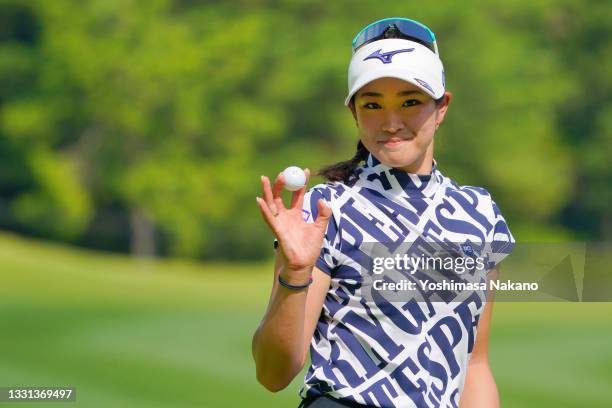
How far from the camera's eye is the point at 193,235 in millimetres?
42562

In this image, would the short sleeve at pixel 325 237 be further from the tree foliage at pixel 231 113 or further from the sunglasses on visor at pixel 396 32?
the tree foliage at pixel 231 113

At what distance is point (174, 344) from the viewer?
16578mm

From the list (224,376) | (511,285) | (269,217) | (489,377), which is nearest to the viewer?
(269,217)

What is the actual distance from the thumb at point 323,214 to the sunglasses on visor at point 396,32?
65 centimetres

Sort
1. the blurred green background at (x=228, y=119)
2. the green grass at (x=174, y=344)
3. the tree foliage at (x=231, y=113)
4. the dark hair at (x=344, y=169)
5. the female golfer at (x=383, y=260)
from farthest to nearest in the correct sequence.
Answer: the tree foliage at (x=231, y=113) → the blurred green background at (x=228, y=119) → the green grass at (x=174, y=344) → the dark hair at (x=344, y=169) → the female golfer at (x=383, y=260)

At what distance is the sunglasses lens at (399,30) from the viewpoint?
371 cm

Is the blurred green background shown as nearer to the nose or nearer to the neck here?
the neck

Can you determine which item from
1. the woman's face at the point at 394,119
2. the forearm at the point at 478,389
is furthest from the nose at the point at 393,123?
the forearm at the point at 478,389

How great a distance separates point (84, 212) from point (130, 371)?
97.2 feet

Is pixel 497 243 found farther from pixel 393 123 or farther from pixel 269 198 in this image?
pixel 269 198

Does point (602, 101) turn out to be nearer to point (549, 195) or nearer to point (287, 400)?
point (549, 195)

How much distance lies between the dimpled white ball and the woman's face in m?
0.38

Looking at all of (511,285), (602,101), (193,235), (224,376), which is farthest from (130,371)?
(602,101)

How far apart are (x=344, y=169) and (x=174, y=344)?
517 inches
